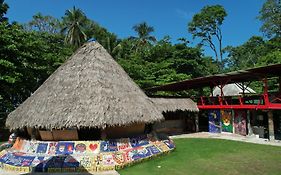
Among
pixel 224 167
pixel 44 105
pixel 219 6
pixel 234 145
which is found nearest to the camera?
pixel 224 167

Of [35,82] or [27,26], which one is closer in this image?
[35,82]

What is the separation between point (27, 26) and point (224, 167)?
37.5 meters

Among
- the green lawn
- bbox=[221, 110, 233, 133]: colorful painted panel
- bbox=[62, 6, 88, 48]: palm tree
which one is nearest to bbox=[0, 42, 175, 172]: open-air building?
the green lawn

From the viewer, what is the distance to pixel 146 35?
46125 millimetres

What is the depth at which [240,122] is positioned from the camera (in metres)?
19.8

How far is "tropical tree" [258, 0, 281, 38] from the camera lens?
35.2 metres

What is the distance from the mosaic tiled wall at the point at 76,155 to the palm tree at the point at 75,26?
25.2 metres

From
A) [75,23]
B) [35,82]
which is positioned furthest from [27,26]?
[35,82]

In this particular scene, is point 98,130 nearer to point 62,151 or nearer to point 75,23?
point 62,151

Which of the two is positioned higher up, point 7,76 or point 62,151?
point 7,76

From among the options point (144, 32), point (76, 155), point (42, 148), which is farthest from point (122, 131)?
point (144, 32)

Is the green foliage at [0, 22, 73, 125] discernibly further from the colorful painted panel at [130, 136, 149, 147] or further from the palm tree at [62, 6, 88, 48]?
the colorful painted panel at [130, 136, 149, 147]

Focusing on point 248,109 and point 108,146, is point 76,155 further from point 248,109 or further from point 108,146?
point 248,109

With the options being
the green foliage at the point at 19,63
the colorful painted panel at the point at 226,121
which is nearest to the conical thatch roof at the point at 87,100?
the green foliage at the point at 19,63
